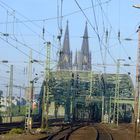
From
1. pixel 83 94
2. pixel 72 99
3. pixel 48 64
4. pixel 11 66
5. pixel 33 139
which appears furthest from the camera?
pixel 83 94

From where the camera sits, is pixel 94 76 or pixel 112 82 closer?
pixel 94 76

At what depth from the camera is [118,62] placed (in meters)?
84.6

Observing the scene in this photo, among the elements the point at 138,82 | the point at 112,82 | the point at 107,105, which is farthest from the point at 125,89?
the point at 138,82

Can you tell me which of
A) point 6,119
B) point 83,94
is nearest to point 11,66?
point 6,119

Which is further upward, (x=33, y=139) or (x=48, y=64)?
(x=48, y=64)

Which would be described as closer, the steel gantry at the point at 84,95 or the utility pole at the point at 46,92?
the utility pole at the point at 46,92

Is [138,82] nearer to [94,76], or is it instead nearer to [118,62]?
[118,62]

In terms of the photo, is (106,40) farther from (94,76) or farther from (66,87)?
(94,76)

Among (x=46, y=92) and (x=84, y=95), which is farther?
(x=84, y=95)

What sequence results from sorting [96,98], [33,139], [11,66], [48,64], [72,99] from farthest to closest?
[96,98], [72,99], [11,66], [48,64], [33,139]

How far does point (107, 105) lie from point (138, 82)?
77.5 metres

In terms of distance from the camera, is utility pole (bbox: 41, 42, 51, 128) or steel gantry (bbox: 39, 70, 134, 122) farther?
steel gantry (bbox: 39, 70, 134, 122)

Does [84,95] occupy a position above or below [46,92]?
above

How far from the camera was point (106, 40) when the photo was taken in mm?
40844
